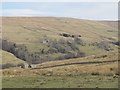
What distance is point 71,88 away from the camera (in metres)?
21.6

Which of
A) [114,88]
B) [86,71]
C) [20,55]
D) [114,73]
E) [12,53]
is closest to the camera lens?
[114,88]

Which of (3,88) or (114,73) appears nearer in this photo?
(3,88)

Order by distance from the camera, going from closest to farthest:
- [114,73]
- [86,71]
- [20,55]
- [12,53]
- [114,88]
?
[114,88] → [114,73] → [86,71] → [20,55] → [12,53]

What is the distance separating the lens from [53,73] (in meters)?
34.5

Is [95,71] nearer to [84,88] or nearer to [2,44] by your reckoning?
[84,88]

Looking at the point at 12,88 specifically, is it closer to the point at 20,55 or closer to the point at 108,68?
the point at 108,68

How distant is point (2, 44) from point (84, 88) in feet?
478

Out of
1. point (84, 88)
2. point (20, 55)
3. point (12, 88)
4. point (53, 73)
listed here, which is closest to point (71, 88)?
point (84, 88)

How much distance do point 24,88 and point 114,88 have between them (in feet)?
27.0

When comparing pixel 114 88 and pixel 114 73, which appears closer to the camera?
pixel 114 88

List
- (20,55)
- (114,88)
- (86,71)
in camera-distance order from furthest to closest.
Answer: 1. (20,55)
2. (86,71)
3. (114,88)

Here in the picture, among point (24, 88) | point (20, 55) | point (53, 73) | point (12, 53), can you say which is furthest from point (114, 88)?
point (12, 53)

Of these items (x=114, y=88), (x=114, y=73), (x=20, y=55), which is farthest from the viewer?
(x=20, y=55)

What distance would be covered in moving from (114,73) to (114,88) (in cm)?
937
